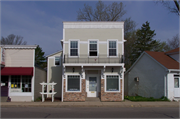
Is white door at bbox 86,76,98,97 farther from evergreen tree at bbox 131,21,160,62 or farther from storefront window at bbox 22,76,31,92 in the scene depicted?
evergreen tree at bbox 131,21,160,62

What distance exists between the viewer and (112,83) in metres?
15.4

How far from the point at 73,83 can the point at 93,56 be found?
295 centimetres

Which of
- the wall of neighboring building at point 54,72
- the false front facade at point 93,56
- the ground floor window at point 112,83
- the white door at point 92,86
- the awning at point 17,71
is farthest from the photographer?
the wall of neighboring building at point 54,72

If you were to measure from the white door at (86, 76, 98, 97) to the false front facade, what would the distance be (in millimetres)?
1114

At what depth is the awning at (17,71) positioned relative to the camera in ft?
47.4

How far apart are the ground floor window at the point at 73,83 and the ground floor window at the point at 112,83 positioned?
263cm

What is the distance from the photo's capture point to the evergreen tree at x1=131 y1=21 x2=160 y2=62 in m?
32.2

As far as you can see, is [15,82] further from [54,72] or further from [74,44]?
[74,44]

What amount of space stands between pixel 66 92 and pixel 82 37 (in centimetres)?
503

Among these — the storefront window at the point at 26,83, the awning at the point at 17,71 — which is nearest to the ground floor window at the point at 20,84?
the storefront window at the point at 26,83

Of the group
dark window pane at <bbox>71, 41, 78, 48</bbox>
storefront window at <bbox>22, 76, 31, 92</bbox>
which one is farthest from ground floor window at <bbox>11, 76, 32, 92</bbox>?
dark window pane at <bbox>71, 41, 78, 48</bbox>

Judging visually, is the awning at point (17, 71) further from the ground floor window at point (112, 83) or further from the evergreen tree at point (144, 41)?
the evergreen tree at point (144, 41)

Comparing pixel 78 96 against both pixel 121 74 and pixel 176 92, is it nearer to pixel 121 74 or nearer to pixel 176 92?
pixel 121 74

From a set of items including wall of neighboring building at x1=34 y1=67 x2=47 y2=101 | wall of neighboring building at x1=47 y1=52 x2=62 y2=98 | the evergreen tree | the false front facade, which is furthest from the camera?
the evergreen tree
